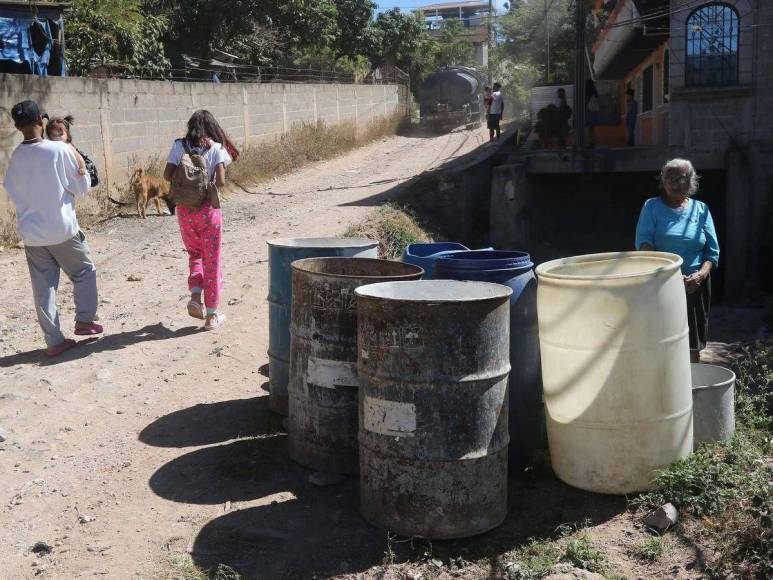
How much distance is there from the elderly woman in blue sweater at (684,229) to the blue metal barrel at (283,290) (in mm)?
1646

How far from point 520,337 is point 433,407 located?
87 cm

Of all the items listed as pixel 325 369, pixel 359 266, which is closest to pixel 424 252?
pixel 359 266

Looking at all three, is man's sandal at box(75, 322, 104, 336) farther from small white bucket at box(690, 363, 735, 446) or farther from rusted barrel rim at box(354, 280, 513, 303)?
small white bucket at box(690, 363, 735, 446)

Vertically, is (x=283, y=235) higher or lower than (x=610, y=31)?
lower

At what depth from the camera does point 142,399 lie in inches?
215

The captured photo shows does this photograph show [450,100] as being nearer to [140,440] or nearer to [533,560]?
[140,440]

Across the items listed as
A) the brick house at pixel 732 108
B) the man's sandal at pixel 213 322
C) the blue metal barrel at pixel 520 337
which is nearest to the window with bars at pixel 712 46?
the brick house at pixel 732 108

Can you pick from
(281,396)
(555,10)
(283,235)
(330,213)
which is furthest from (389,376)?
(555,10)

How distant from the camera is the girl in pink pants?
20.6 feet

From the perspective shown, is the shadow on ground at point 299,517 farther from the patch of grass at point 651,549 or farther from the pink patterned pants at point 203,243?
the pink patterned pants at point 203,243

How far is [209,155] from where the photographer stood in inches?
250

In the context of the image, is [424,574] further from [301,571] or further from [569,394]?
[569,394]

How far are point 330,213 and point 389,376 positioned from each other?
9161 millimetres

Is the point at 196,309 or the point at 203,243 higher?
the point at 203,243
